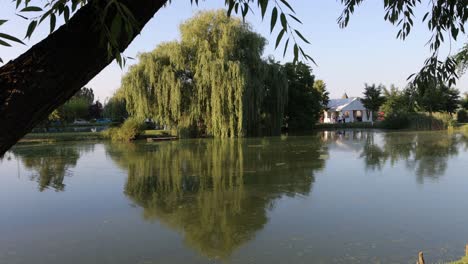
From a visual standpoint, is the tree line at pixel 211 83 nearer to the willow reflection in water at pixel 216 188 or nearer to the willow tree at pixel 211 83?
the willow tree at pixel 211 83

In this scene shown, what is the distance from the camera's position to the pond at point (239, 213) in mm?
5043

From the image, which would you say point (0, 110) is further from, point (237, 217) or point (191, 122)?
point (191, 122)

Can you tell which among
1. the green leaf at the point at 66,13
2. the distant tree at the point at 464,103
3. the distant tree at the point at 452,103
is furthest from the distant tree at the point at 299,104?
the green leaf at the point at 66,13

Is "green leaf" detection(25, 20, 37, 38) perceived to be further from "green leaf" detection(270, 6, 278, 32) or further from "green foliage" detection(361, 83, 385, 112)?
"green foliage" detection(361, 83, 385, 112)

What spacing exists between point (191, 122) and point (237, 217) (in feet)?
61.9

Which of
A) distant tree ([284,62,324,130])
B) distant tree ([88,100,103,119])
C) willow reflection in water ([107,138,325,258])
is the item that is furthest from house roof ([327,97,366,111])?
willow reflection in water ([107,138,325,258])

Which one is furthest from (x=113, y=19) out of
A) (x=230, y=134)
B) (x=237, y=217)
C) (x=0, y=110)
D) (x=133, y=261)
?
(x=230, y=134)

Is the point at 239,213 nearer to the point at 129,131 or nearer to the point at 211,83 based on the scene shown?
the point at 211,83

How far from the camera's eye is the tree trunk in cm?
111

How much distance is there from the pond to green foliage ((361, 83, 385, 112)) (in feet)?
113

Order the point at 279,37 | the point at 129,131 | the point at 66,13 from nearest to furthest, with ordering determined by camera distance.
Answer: the point at 279,37 → the point at 66,13 → the point at 129,131

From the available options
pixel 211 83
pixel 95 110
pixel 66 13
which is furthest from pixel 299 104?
pixel 66 13

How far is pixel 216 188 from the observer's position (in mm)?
9180

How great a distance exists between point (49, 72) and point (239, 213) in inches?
237
